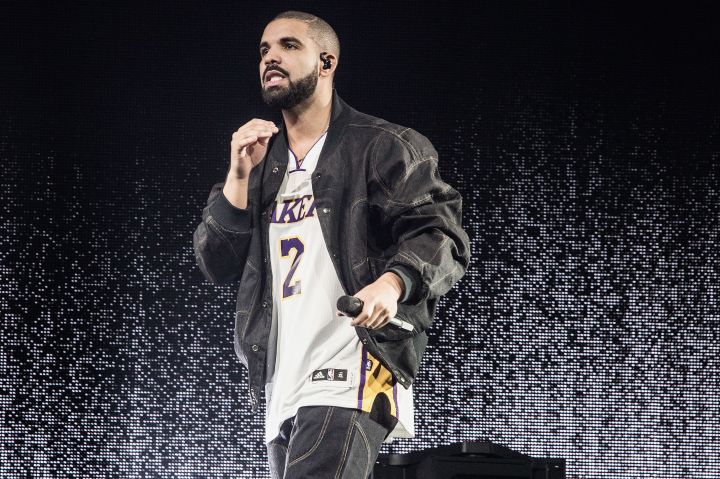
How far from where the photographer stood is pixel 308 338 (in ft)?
6.38

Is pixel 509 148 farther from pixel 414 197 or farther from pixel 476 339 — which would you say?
pixel 414 197

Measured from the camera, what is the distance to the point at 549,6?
336 centimetres

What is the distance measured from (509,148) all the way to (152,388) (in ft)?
3.97

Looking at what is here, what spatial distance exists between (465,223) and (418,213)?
1.31 m

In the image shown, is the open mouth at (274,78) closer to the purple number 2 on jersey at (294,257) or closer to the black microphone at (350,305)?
the purple number 2 on jersey at (294,257)

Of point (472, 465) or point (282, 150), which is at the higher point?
point (282, 150)

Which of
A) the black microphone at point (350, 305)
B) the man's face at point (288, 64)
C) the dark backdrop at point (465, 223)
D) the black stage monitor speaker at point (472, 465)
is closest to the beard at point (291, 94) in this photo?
the man's face at point (288, 64)

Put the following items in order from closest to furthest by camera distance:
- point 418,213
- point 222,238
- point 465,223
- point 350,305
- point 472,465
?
point 350,305 < point 418,213 < point 222,238 < point 472,465 < point 465,223

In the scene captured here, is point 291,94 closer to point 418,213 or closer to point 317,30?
point 317,30

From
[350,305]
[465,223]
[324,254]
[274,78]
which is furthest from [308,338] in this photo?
[465,223]

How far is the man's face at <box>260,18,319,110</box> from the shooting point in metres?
2.15

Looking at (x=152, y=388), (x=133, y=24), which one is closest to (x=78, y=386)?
(x=152, y=388)

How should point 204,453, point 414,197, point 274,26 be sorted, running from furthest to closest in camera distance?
1. point 204,453
2. point 274,26
3. point 414,197

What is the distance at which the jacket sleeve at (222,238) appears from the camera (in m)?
2.10
